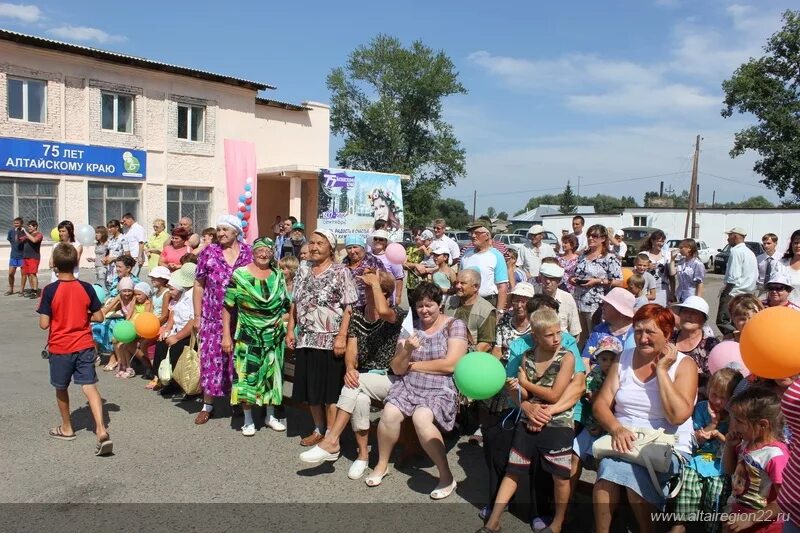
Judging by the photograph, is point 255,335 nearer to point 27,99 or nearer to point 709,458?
point 709,458

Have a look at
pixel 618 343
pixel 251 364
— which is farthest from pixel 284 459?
pixel 618 343

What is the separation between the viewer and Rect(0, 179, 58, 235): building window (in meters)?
18.6

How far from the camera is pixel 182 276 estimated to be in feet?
22.1

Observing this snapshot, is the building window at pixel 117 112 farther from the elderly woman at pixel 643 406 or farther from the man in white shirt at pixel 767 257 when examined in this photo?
the elderly woman at pixel 643 406

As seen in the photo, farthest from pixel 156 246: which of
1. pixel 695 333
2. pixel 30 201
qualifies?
pixel 30 201

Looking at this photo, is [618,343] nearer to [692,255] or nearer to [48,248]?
[692,255]

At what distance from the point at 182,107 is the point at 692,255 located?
19.0 metres

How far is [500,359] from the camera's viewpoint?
16.1 feet

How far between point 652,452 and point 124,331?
5.79 m

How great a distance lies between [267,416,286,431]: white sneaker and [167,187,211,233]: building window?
18211mm

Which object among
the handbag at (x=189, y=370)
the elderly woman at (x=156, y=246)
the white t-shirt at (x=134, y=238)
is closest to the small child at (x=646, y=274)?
the handbag at (x=189, y=370)

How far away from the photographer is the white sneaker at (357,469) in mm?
4562

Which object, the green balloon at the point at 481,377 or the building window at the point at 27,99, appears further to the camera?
the building window at the point at 27,99

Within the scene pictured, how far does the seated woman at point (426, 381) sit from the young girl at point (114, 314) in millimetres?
4447
